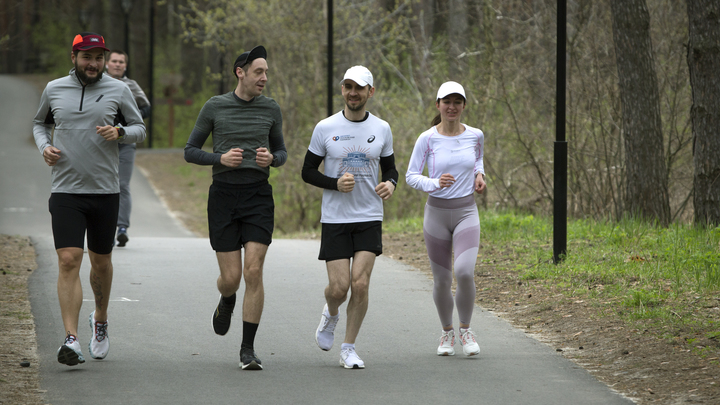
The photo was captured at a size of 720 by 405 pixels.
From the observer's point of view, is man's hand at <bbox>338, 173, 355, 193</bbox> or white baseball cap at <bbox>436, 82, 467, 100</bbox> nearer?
man's hand at <bbox>338, 173, 355, 193</bbox>

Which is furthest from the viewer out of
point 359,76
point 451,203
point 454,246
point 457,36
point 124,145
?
point 457,36

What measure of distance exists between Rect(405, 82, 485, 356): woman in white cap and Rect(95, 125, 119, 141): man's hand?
2.03 metres

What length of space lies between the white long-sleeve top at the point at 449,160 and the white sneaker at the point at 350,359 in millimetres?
1233

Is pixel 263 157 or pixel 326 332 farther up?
pixel 263 157

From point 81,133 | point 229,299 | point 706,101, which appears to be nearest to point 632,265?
point 706,101

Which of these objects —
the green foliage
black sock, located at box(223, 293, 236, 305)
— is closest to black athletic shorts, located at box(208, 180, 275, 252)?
black sock, located at box(223, 293, 236, 305)

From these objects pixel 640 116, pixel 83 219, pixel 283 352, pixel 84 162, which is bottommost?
pixel 283 352

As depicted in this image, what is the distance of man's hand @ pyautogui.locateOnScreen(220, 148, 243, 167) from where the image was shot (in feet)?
18.9

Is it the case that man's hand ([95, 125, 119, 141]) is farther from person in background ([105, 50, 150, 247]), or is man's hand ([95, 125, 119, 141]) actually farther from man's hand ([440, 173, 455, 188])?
person in background ([105, 50, 150, 247])

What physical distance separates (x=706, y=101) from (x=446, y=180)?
19.9 feet

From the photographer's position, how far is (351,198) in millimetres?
6023

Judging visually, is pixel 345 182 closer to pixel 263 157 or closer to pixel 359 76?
pixel 263 157

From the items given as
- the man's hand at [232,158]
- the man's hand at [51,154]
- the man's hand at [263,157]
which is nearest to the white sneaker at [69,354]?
the man's hand at [51,154]

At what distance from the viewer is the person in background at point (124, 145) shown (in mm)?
10109
